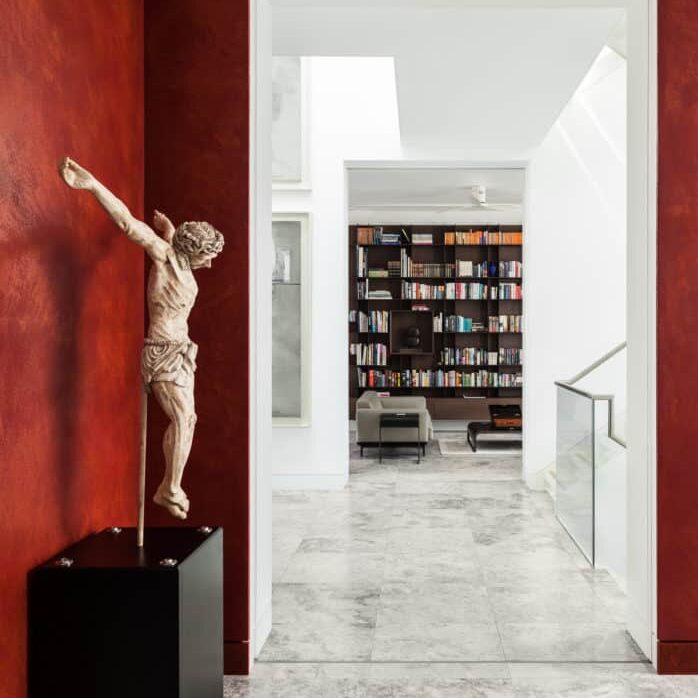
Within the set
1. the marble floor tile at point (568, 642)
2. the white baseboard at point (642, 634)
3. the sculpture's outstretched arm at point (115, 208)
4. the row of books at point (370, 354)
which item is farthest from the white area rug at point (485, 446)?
the sculpture's outstretched arm at point (115, 208)

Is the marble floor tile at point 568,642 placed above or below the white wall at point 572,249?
below

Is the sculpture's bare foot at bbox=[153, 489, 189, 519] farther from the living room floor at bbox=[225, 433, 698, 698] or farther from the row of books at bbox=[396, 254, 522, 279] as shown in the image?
the row of books at bbox=[396, 254, 522, 279]

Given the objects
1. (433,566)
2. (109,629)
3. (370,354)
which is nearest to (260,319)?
(109,629)

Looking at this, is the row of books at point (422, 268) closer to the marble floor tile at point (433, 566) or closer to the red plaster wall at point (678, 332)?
the marble floor tile at point (433, 566)

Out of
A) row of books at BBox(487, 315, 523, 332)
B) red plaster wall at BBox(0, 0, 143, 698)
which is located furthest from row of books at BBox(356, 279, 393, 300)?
red plaster wall at BBox(0, 0, 143, 698)

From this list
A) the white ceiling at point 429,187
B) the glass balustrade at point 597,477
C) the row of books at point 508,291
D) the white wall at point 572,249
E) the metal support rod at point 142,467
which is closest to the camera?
the metal support rod at point 142,467

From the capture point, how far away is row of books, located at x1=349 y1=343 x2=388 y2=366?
39.9 ft

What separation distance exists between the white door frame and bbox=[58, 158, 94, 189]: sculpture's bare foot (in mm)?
1161

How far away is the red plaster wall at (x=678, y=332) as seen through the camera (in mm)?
3266

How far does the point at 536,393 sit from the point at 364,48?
A: 3.91m

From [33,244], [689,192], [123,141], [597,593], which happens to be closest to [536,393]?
[597,593]

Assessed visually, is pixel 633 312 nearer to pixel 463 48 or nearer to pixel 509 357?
pixel 463 48

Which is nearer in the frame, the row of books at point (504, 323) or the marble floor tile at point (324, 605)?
the marble floor tile at point (324, 605)

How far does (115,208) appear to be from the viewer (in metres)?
2.31
